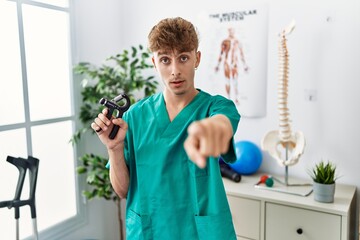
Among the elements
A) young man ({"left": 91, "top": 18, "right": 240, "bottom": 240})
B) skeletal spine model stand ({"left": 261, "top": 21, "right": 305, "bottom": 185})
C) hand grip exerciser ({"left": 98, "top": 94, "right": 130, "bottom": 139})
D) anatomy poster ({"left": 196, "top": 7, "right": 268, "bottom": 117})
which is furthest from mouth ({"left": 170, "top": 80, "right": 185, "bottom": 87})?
anatomy poster ({"left": 196, "top": 7, "right": 268, "bottom": 117})

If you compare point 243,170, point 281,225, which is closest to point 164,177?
point 281,225

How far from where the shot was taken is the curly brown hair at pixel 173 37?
0.97m

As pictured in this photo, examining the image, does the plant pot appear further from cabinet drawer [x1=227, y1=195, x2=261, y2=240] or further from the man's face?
the man's face

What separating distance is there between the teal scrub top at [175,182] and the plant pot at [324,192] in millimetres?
734

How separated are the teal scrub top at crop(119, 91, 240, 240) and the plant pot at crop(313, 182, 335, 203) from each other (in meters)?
0.73

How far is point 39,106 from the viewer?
6.55 feet

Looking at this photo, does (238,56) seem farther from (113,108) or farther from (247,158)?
(113,108)

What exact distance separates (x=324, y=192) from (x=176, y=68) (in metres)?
1.07

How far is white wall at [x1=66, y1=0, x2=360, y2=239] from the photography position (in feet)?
6.09

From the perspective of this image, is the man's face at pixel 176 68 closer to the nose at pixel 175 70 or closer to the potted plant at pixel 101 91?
the nose at pixel 175 70

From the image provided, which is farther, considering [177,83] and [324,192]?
[324,192]

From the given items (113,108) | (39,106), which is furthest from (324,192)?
(39,106)

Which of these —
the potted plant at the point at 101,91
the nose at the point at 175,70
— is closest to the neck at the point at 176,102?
the nose at the point at 175,70

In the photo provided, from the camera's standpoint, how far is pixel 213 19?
2.21 m
